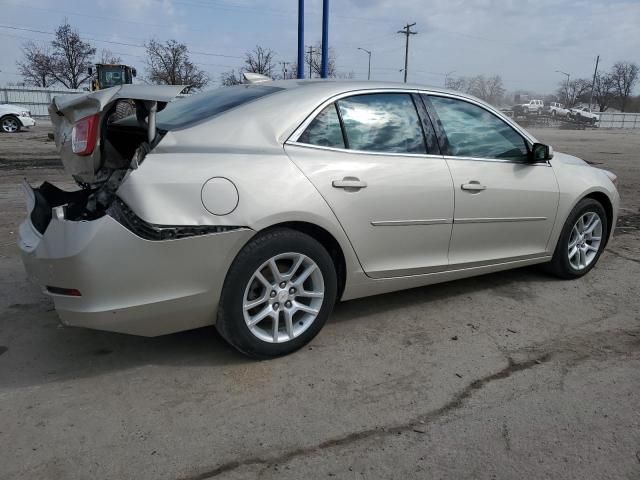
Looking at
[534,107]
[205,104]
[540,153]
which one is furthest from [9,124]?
[534,107]

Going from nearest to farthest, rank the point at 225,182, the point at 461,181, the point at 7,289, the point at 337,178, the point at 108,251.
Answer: the point at 108,251 < the point at 225,182 < the point at 337,178 < the point at 461,181 < the point at 7,289

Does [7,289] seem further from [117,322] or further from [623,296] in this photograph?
[623,296]

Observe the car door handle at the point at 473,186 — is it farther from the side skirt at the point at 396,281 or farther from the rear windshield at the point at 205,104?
the rear windshield at the point at 205,104

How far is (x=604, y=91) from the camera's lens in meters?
86.1

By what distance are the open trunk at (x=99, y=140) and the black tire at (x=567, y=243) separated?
3.31m

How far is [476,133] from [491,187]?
0.43 m

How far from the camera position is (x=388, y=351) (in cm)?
335

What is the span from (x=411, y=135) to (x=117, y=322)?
7.16 ft

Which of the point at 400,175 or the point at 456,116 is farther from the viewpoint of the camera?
the point at 456,116

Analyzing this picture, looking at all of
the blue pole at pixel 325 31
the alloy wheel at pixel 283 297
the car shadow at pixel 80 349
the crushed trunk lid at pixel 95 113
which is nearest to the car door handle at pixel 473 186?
the car shadow at pixel 80 349

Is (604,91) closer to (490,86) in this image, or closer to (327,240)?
(490,86)

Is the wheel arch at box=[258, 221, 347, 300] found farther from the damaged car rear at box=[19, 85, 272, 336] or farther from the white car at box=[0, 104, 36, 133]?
the white car at box=[0, 104, 36, 133]

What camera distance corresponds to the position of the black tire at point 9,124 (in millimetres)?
20719

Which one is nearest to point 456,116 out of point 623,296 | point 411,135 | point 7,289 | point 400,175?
point 411,135
